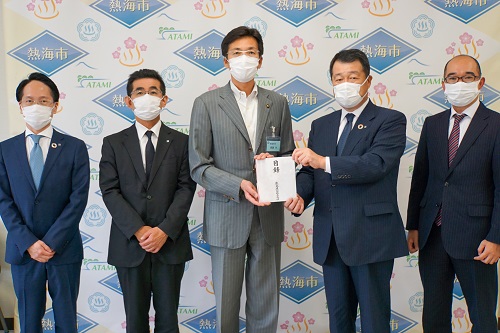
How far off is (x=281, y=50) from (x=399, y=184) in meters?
1.37

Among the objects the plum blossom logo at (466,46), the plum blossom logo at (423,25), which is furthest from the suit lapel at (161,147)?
the plum blossom logo at (466,46)

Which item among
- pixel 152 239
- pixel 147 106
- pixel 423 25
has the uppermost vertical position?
pixel 423 25

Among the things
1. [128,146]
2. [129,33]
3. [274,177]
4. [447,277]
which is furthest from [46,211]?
[447,277]

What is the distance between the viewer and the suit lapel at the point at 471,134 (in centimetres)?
226

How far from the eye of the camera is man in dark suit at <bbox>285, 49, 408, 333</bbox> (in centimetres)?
217

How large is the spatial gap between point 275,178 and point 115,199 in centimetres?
91

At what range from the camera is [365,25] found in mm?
3199

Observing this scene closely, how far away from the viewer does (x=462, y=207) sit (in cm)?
225

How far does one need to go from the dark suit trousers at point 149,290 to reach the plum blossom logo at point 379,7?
2.31m

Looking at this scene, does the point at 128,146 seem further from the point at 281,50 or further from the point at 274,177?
the point at 281,50

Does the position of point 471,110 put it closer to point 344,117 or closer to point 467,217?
point 467,217

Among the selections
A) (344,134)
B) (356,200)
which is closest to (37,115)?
(344,134)

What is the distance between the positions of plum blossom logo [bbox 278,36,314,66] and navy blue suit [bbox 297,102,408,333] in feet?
3.35

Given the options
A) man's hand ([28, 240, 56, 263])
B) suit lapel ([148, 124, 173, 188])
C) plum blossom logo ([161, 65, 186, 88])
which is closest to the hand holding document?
suit lapel ([148, 124, 173, 188])
